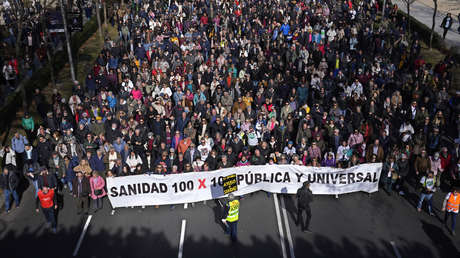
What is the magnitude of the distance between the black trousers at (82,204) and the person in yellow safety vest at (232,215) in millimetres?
4469

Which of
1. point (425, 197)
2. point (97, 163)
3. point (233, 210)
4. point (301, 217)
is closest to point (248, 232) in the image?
A: point (233, 210)

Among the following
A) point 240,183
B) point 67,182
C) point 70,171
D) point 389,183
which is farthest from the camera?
point 67,182

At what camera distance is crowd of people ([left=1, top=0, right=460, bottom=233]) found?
14328mm

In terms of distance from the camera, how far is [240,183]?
14.1 metres

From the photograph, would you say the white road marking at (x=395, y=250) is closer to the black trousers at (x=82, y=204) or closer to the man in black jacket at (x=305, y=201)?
the man in black jacket at (x=305, y=201)

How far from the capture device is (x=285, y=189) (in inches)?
562

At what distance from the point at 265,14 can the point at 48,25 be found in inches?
549

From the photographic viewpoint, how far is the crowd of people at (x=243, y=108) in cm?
1433

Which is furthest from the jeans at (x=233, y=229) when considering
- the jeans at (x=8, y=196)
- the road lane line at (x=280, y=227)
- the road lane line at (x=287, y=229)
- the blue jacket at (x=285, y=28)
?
the blue jacket at (x=285, y=28)

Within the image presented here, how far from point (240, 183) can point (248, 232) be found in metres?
1.83

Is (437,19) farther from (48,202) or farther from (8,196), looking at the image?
(8,196)

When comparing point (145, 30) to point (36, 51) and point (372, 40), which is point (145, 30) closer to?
point (36, 51)

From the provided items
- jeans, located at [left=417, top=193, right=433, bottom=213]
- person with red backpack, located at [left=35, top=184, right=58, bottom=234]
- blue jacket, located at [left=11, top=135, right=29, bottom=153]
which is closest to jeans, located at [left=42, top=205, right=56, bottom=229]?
person with red backpack, located at [left=35, top=184, right=58, bottom=234]

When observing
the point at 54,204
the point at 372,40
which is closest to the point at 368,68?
the point at 372,40
